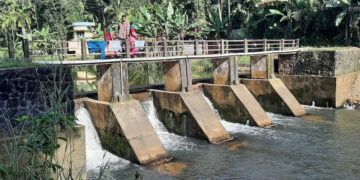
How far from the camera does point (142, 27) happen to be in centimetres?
3122

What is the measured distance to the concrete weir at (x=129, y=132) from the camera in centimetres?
1103

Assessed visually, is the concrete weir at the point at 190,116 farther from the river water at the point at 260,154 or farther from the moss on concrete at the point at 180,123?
the river water at the point at 260,154

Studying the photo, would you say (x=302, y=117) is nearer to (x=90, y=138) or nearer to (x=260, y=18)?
(x=90, y=138)

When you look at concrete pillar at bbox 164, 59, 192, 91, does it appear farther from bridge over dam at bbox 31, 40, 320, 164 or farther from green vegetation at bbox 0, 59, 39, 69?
green vegetation at bbox 0, 59, 39, 69

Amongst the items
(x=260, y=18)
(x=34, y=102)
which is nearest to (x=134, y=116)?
(x=34, y=102)

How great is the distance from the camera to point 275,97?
17.7 metres

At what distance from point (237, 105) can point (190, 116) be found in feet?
10.3

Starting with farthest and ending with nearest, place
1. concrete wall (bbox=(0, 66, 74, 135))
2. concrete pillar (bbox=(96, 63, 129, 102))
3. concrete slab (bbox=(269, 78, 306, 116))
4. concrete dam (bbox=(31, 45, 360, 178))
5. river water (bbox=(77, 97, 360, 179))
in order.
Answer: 1. concrete slab (bbox=(269, 78, 306, 116))
2. concrete pillar (bbox=(96, 63, 129, 102))
3. concrete dam (bbox=(31, 45, 360, 178))
4. river water (bbox=(77, 97, 360, 179))
5. concrete wall (bbox=(0, 66, 74, 135))

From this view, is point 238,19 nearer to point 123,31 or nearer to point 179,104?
point 179,104

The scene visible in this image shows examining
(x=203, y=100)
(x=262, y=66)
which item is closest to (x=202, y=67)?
(x=262, y=66)

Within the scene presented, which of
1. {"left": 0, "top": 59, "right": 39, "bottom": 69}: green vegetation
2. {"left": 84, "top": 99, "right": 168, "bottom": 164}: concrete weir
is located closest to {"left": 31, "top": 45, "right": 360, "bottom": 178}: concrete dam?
{"left": 84, "top": 99, "right": 168, "bottom": 164}: concrete weir

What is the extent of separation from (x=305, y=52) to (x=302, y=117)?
508 centimetres

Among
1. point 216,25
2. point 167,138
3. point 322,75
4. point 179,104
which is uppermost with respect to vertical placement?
point 216,25

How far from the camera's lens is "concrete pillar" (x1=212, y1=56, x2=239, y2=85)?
16.7 metres
